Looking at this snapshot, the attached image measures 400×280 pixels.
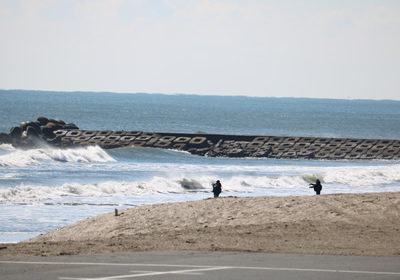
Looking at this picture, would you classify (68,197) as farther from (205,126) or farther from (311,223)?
(205,126)

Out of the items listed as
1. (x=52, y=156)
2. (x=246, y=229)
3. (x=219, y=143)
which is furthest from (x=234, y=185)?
(x=219, y=143)

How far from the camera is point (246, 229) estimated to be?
16.3 meters

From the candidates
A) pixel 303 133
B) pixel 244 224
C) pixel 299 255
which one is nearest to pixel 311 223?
pixel 244 224

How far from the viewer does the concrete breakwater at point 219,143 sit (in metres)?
54.4

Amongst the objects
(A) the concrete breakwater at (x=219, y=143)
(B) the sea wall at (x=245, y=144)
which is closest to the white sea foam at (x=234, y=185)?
(B) the sea wall at (x=245, y=144)

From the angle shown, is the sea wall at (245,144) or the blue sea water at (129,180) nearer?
the blue sea water at (129,180)

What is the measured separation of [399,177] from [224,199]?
22787 mm

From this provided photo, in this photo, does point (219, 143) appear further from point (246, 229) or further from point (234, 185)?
point (246, 229)

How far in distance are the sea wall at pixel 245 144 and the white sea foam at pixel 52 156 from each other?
13.1 feet

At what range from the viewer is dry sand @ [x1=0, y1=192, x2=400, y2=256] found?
1404 centimetres

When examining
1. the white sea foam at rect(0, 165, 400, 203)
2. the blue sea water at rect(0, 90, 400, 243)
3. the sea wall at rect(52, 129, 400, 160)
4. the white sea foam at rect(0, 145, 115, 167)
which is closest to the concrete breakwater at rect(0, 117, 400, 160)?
the sea wall at rect(52, 129, 400, 160)

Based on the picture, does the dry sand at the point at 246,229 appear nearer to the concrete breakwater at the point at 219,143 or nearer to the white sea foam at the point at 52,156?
the white sea foam at the point at 52,156

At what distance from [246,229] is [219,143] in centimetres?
4014

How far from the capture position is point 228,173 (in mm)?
40969
